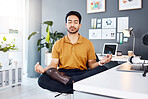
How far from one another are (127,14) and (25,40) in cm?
318

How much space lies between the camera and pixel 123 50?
3590mm

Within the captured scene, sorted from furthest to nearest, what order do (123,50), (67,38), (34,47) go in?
(34,47), (123,50), (67,38)

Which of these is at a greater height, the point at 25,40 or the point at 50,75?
the point at 25,40

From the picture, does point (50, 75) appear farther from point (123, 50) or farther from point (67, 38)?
point (123, 50)

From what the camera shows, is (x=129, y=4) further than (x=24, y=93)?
Yes

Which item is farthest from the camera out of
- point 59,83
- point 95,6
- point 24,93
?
point 95,6

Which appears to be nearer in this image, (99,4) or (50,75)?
(50,75)

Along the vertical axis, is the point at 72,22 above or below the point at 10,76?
above

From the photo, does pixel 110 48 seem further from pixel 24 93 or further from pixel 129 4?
pixel 24 93

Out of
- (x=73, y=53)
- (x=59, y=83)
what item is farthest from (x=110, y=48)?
(x=59, y=83)

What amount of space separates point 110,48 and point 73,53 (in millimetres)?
1994

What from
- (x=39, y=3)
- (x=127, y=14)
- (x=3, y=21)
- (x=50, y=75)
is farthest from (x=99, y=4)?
(x=50, y=75)

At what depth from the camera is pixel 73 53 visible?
178 cm

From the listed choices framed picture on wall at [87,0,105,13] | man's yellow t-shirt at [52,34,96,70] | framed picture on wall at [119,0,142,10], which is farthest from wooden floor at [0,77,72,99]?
framed picture on wall at [119,0,142,10]
